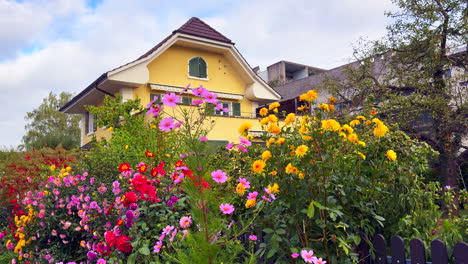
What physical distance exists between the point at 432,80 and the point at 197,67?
897cm

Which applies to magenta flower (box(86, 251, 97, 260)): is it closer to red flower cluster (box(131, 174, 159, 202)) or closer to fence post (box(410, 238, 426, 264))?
red flower cluster (box(131, 174, 159, 202))

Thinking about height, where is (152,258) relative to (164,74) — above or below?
below

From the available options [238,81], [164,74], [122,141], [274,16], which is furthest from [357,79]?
[122,141]

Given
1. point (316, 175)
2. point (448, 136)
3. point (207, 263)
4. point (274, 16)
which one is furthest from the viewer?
point (448, 136)

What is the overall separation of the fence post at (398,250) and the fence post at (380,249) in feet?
0.36

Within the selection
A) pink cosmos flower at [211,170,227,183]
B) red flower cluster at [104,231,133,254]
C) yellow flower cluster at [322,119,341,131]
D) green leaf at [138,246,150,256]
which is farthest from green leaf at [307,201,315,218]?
red flower cluster at [104,231,133,254]

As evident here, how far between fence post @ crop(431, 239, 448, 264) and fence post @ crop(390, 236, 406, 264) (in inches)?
8.6

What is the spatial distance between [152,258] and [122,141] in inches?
147

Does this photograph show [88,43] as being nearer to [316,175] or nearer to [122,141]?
[122,141]

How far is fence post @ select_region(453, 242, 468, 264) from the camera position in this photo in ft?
6.91

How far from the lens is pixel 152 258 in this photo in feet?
10.3

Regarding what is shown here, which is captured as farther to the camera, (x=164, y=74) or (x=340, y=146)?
(x=164, y=74)

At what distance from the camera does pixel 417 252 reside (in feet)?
7.75

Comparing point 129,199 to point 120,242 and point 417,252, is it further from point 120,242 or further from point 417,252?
point 417,252
